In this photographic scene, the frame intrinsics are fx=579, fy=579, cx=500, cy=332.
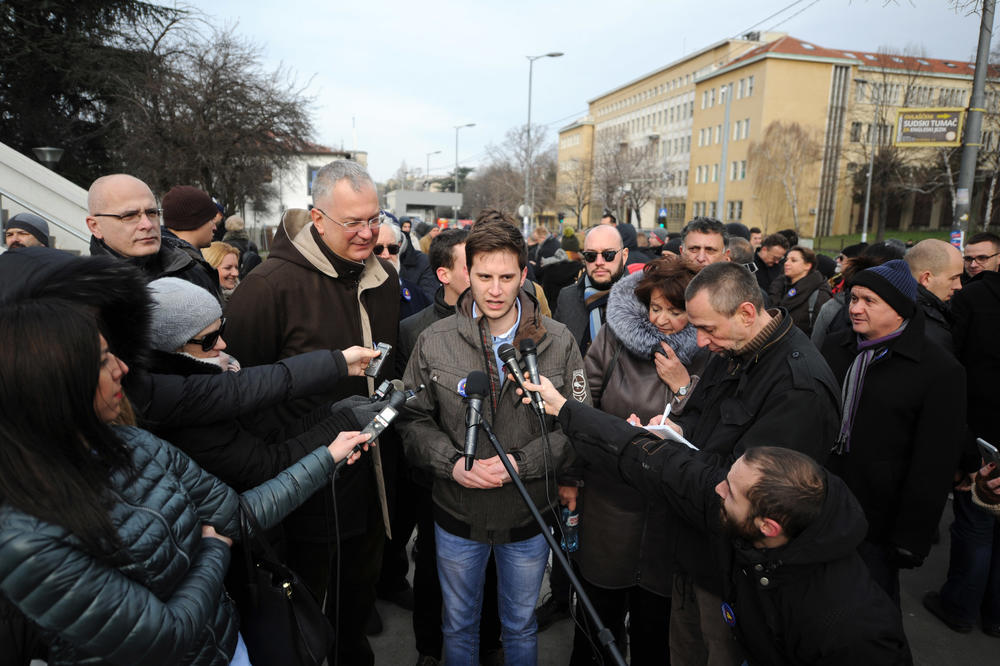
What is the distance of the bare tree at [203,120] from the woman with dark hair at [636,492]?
1723 cm

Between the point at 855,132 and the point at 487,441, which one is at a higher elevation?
the point at 855,132

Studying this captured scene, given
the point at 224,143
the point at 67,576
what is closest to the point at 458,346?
the point at 67,576

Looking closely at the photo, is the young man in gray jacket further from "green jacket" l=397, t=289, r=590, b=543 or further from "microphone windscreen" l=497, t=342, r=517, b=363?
"microphone windscreen" l=497, t=342, r=517, b=363

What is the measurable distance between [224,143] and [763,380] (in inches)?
718

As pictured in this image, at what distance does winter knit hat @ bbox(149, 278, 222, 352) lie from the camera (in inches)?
80.2

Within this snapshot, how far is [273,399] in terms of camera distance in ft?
7.14

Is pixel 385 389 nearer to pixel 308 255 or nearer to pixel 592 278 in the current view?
pixel 308 255

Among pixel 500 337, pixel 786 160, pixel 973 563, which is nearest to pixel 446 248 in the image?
pixel 500 337

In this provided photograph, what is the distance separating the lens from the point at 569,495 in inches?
119

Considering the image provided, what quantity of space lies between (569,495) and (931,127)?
13519 mm

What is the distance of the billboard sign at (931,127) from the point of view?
38.8ft

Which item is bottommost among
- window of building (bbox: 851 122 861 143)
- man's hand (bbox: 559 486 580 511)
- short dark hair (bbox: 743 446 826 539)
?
man's hand (bbox: 559 486 580 511)

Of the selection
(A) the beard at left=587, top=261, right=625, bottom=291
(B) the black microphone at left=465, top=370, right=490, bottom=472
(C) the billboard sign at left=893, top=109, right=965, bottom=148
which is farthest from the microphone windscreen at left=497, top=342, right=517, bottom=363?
(C) the billboard sign at left=893, top=109, right=965, bottom=148

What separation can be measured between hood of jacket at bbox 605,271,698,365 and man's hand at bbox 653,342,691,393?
0.14 ft
